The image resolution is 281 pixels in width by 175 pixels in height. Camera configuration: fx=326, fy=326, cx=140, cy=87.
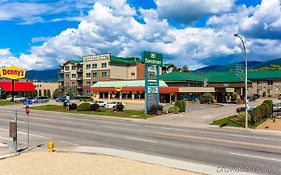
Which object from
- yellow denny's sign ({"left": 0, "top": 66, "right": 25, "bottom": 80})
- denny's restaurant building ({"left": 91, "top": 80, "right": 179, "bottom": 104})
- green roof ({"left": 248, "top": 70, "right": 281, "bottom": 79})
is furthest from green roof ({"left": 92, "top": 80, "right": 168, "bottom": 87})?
green roof ({"left": 248, "top": 70, "right": 281, "bottom": 79})

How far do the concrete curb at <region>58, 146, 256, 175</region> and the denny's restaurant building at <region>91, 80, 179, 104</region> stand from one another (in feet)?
156

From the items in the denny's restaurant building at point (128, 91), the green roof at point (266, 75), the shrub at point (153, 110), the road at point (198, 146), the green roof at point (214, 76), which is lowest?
the road at point (198, 146)

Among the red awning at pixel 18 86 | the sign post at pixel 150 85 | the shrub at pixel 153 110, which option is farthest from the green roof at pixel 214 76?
the red awning at pixel 18 86

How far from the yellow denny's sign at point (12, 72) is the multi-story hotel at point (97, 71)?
2195cm

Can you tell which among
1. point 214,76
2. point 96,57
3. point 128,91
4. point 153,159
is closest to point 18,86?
point 96,57

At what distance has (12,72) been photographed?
267 feet

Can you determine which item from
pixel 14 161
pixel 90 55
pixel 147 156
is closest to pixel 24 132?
pixel 14 161

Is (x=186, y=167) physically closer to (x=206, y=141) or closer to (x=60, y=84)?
(x=206, y=141)

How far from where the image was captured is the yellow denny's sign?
259 feet

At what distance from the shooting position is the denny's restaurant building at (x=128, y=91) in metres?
68.0

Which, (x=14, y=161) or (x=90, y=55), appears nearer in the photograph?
(x=14, y=161)

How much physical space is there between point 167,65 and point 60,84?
38859 millimetres

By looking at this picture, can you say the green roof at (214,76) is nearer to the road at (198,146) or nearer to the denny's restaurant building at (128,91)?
the denny's restaurant building at (128,91)

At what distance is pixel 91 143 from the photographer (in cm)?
2167
